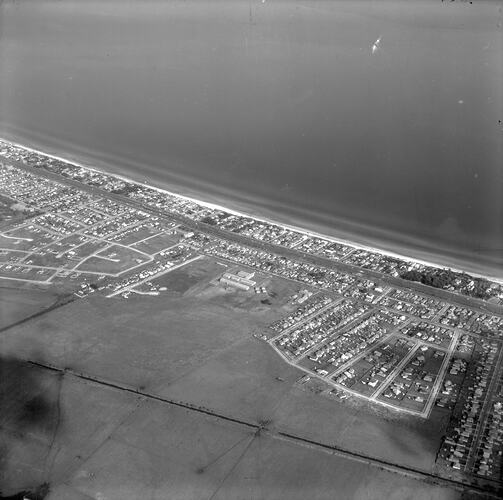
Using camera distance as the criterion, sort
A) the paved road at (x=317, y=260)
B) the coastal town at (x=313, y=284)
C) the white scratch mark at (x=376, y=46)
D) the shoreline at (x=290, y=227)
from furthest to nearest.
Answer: the white scratch mark at (x=376, y=46) → the shoreline at (x=290, y=227) → the paved road at (x=317, y=260) → the coastal town at (x=313, y=284)

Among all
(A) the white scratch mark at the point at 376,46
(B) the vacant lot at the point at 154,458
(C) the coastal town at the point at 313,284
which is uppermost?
(A) the white scratch mark at the point at 376,46

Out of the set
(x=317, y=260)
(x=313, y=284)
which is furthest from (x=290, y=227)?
(x=313, y=284)

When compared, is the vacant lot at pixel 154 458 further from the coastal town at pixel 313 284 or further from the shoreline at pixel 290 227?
the shoreline at pixel 290 227

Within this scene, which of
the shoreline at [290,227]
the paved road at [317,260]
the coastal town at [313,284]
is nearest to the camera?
the coastal town at [313,284]

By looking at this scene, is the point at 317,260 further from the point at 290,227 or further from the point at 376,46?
the point at 376,46

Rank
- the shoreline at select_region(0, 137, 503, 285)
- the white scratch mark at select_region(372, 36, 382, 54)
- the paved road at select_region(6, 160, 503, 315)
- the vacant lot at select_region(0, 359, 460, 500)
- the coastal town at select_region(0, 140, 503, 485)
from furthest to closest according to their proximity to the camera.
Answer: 1. the white scratch mark at select_region(372, 36, 382, 54)
2. the shoreline at select_region(0, 137, 503, 285)
3. the paved road at select_region(6, 160, 503, 315)
4. the coastal town at select_region(0, 140, 503, 485)
5. the vacant lot at select_region(0, 359, 460, 500)

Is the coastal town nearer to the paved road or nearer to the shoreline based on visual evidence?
the paved road

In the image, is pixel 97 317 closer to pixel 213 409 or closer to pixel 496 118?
pixel 213 409

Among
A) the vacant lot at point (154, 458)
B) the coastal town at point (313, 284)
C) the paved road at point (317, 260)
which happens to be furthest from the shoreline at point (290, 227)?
the vacant lot at point (154, 458)

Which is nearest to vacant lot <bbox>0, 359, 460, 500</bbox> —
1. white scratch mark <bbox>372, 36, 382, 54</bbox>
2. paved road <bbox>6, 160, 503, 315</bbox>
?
paved road <bbox>6, 160, 503, 315</bbox>
